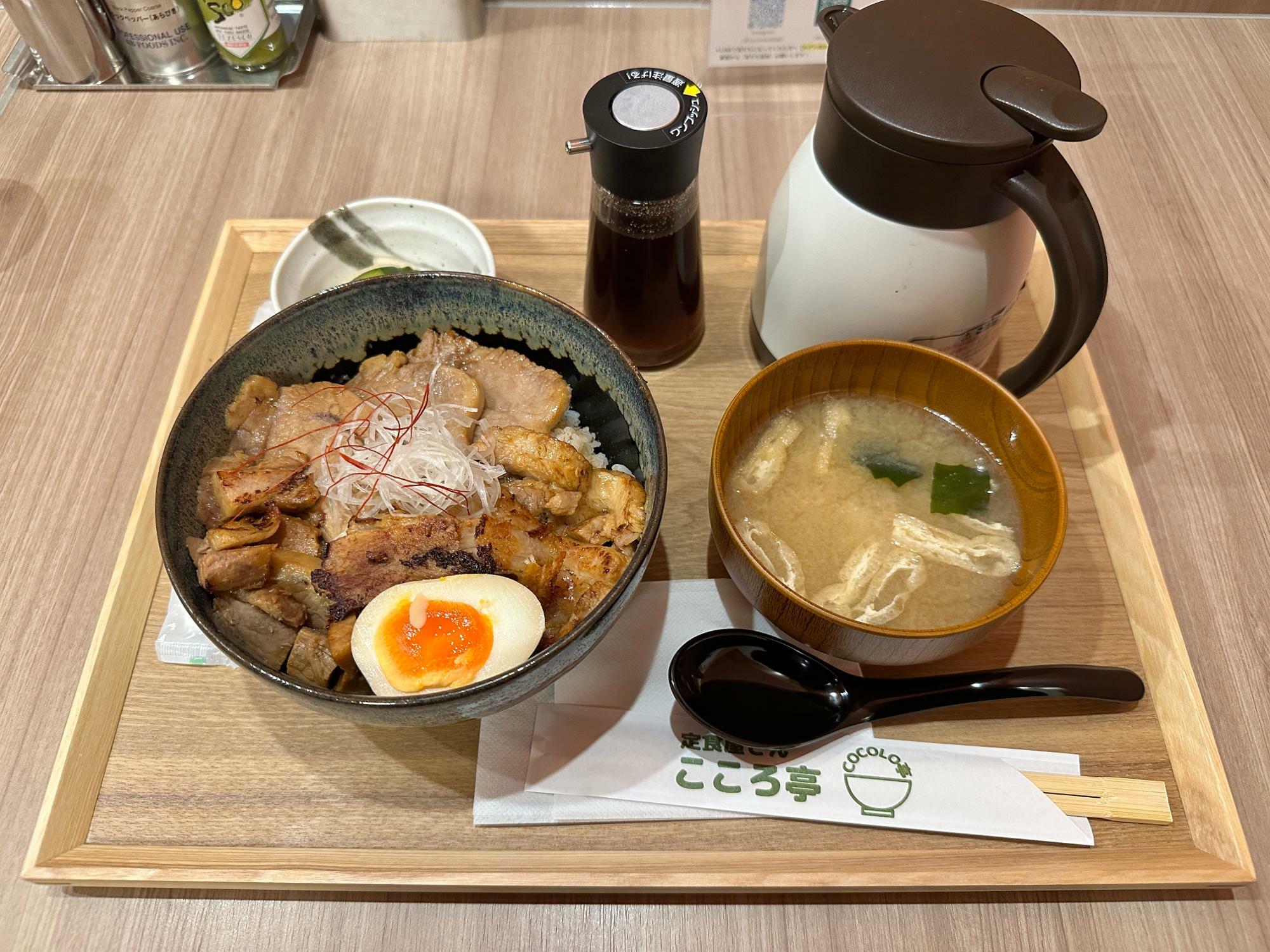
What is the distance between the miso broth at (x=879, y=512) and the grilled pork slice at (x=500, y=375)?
31cm

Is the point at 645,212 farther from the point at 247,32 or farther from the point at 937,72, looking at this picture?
the point at 247,32

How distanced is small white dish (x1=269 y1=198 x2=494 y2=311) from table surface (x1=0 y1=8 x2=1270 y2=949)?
348 mm

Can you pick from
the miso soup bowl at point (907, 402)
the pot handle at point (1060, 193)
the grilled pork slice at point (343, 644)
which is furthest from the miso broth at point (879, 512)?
Result: the grilled pork slice at point (343, 644)

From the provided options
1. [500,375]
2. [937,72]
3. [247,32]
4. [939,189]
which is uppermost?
[937,72]

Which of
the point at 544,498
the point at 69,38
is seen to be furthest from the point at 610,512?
the point at 69,38

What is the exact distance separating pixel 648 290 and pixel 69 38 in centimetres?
171

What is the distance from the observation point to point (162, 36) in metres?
2.03

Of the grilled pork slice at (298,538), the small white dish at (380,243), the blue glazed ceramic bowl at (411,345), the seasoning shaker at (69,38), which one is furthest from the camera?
the seasoning shaker at (69,38)

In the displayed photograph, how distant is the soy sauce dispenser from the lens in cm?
115

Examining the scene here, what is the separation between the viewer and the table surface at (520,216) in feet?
3.52

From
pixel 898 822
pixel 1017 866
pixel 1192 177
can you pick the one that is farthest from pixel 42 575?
pixel 1192 177

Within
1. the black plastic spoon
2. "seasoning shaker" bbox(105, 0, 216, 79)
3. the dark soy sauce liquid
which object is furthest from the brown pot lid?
"seasoning shaker" bbox(105, 0, 216, 79)

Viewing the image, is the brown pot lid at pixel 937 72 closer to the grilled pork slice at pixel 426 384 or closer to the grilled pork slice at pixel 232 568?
the grilled pork slice at pixel 426 384

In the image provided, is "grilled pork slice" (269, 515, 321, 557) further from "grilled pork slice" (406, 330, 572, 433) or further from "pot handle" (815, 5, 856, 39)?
"pot handle" (815, 5, 856, 39)
